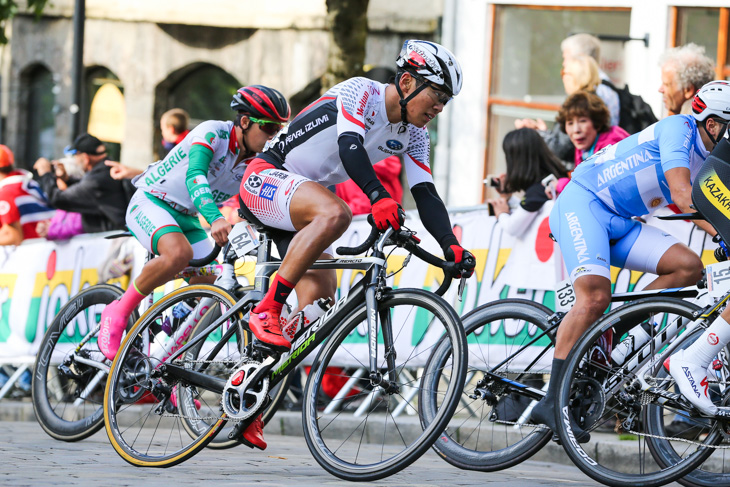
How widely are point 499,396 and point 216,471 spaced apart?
1.49 metres

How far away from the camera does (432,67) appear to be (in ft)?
20.3

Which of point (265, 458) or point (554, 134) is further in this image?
point (554, 134)

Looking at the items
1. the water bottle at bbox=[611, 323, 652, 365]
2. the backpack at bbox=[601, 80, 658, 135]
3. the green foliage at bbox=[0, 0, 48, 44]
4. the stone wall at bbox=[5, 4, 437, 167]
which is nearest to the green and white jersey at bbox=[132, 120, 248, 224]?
the water bottle at bbox=[611, 323, 652, 365]

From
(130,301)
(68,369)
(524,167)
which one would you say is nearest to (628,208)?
(524,167)

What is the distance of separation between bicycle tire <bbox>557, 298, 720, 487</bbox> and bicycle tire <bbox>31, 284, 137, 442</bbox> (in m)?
3.12

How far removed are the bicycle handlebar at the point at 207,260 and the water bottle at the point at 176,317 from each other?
0.56 metres

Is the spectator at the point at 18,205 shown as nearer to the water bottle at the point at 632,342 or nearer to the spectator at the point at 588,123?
the spectator at the point at 588,123

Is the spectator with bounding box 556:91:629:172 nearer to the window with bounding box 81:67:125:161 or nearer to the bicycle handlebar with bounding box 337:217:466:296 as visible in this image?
the bicycle handlebar with bounding box 337:217:466:296

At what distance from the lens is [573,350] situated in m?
6.21

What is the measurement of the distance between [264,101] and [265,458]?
2.07 metres

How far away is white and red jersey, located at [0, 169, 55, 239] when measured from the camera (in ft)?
39.7

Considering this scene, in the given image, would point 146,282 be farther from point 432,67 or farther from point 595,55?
point 595,55

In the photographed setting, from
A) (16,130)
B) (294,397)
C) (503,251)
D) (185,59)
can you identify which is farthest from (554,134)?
(16,130)

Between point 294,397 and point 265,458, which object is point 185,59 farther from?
point 265,458
